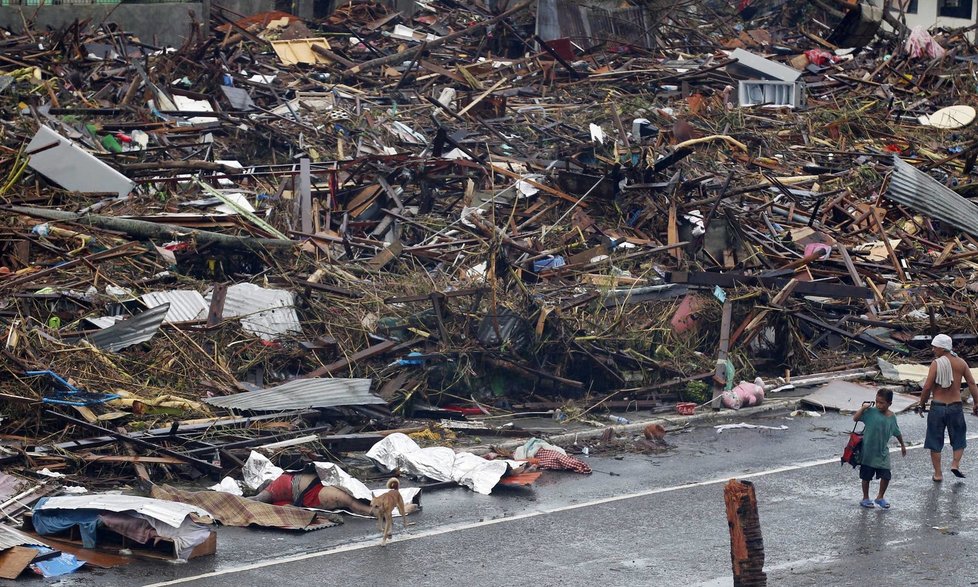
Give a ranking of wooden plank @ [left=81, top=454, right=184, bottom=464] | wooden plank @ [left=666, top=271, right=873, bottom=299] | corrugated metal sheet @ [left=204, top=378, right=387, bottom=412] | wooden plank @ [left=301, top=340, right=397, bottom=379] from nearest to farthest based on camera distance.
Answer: wooden plank @ [left=81, top=454, right=184, bottom=464]
corrugated metal sheet @ [left=204, top=378, right=387, bottom=412]
wooden plank @ [left=301, top=340, right=397, bottom=379]
wooden plank @ [left=666, top=271, right=873, bottom=299]

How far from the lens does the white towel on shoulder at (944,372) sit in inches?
396

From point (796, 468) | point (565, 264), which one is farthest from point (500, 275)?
point (796, 468)

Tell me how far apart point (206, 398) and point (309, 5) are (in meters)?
18.8

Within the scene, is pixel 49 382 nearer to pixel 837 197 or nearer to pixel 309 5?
pixel 837 197

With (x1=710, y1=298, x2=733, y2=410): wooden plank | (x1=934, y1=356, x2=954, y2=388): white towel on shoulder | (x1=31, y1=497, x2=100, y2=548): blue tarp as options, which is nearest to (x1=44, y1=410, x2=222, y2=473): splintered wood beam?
(x1=31, y1=497, x2=100, y2=548): blue tarp

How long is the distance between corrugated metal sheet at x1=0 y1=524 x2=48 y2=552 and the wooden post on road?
4.73m

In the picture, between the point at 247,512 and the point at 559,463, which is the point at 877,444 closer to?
the point at 559,463

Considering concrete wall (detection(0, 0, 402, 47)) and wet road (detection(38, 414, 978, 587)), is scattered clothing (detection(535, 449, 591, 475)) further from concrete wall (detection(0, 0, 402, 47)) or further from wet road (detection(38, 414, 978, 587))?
concrete wall (detection(0, 0, 402, 47))

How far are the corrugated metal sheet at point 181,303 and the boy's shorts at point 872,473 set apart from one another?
7.00 metres

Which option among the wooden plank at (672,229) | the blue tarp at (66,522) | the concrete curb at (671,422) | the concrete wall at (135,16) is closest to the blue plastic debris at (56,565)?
the blue tarp at (66,522)

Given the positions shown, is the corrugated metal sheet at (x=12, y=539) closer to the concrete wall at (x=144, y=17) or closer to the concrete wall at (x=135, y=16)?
the concrete wall at (x=135, y=16)

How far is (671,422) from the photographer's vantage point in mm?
12172

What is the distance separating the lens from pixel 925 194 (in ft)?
60.6

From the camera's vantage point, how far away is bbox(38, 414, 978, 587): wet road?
24.5ft
